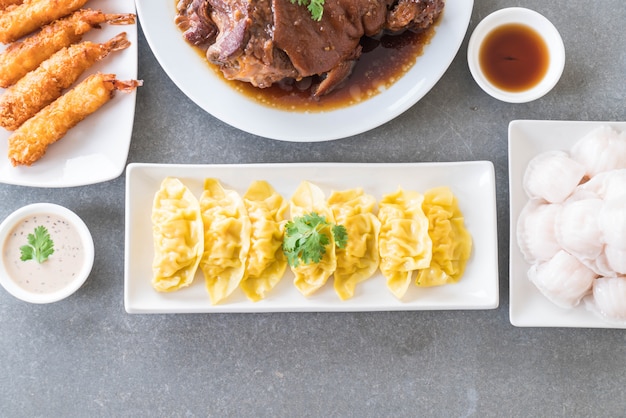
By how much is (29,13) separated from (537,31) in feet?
9.43

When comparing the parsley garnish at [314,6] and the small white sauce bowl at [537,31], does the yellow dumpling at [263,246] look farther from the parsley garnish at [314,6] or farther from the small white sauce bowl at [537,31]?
the small white sauce bowl at [537,31]

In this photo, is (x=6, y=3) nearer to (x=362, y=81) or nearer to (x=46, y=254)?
(x=46, y=254)

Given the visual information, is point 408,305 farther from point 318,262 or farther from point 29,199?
point 29,199

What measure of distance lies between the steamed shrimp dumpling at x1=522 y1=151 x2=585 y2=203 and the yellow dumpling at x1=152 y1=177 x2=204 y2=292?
1.82 meters

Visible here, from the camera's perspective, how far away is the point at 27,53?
3.58m

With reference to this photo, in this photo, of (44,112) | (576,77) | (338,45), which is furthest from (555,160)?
(44,112)

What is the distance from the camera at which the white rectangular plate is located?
3385mm

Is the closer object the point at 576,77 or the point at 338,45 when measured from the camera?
the point at 338,45

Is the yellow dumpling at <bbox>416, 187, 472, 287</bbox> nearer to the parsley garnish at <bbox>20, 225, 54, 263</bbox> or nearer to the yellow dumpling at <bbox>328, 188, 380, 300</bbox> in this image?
the yellow dumpling at <bbox>328, 188, 380, 300</bbox>

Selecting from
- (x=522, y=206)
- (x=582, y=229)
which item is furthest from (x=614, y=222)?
(x=522, y=206)

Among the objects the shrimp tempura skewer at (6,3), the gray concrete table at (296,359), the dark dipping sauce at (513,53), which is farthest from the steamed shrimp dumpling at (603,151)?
the shrimp tempura skewer at (6,3)

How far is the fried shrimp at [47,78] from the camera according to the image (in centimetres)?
352

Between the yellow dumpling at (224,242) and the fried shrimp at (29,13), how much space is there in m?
1.29

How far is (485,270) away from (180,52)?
205 cm
